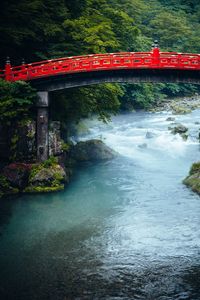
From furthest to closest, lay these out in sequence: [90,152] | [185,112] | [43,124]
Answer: [185,112], [90,152], [43,124]

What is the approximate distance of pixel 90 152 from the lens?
4247 centimetres

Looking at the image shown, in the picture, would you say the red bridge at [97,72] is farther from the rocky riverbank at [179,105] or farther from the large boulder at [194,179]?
the rocky riverbank at [179,105]

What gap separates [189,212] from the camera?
27.8 meters

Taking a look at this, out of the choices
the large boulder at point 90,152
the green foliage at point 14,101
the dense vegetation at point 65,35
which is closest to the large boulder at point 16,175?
the green foliage at point 14,101

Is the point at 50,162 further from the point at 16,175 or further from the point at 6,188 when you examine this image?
the point at 6,188

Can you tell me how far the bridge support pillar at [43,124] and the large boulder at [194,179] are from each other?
446 inches

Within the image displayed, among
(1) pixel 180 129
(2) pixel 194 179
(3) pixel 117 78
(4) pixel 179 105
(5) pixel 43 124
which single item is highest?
(3) pixel 117 78

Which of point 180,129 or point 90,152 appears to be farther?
point 180,129

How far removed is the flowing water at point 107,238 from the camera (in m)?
19.4

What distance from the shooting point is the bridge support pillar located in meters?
34.4

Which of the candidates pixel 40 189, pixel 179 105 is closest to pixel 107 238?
pixel 40 189

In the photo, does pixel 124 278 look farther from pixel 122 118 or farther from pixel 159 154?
pixel 122 118

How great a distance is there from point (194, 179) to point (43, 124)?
41.6 ft

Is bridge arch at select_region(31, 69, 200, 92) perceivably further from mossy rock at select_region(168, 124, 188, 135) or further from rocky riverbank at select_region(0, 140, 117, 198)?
mossy rock at select_region(168, 124, 188, 135)
